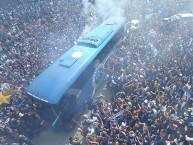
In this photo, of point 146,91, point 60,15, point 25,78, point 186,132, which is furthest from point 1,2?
point 186,132

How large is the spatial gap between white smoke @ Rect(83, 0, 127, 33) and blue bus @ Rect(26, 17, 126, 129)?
7.89 metres

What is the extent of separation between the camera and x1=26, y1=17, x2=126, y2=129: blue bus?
1023cm

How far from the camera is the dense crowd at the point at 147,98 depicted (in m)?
9.22

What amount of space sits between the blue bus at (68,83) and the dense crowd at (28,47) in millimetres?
1183

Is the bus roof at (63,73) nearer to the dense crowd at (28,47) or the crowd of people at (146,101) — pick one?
the dense crowd at (28,47)

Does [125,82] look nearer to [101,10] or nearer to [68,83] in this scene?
[68,83]

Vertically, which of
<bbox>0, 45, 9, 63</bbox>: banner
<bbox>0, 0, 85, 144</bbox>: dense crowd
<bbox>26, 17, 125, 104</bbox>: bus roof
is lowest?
<bbox>0, 45, 9, 63</bbox>: banner

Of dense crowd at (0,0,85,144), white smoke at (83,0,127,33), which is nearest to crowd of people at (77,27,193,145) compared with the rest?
dense crowd at (0,0,85,144)

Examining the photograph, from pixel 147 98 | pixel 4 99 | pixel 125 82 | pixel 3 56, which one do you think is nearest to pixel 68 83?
pixel 125 82

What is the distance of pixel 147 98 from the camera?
1081 centimetres

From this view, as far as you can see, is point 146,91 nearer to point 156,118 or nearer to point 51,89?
point 156,118

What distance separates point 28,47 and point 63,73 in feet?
22.1

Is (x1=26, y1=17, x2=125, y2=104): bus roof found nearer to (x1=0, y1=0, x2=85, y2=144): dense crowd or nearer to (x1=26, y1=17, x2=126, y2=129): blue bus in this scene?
(x1=26, y1=17, x2=126, y2=129): blue bus

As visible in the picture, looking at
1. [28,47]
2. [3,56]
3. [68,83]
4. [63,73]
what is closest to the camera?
[68,83]
